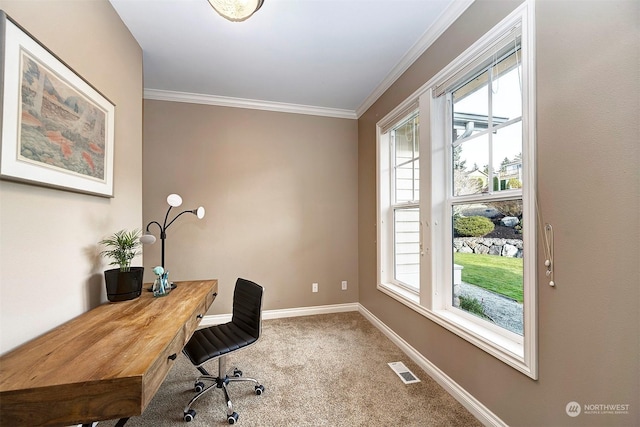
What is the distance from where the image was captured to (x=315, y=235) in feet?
11.3

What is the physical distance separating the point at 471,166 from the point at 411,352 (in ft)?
5.45

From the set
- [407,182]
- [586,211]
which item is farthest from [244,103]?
[586,211]

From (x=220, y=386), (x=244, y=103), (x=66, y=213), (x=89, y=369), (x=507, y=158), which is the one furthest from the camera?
(x=244, y=103)

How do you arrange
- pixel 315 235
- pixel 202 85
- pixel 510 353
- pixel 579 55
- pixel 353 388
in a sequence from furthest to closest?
1. pixel 315 235
2. pixel 202 85
3. pixel 353 388
4. pixel 510 353
5. pixel 579 55

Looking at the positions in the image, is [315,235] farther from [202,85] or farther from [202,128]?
[202,85]

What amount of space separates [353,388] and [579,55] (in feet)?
7.58

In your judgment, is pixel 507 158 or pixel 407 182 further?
pixel 407 182

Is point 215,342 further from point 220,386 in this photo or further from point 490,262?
point 490,262

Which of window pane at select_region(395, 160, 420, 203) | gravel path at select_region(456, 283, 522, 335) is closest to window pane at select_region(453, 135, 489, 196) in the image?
window pane at select_region(395, 160, 420, 203)

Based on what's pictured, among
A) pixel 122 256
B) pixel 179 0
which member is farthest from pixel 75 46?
pixel 122 256

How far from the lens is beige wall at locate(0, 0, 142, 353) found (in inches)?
41.6

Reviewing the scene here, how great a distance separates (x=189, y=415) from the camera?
1589 mm

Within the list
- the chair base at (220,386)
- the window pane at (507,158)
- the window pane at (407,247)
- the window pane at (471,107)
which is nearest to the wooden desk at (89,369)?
the chair base at (220,386)

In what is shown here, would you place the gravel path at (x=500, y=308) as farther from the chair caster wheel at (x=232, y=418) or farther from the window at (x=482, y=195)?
the chair caster wheel at (x=232, y=418)
